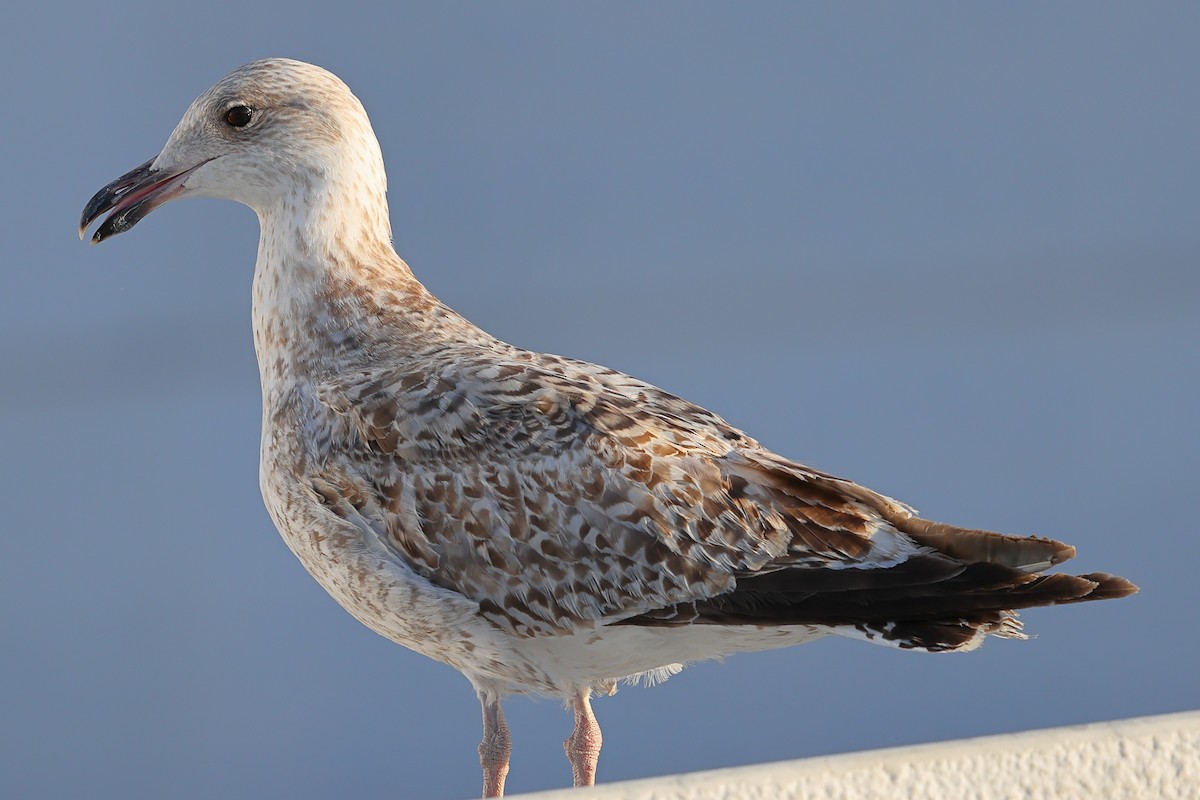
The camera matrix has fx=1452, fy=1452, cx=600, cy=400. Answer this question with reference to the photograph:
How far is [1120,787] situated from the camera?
1751 millimetres

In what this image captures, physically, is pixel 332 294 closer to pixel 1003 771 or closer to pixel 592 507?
pixel 592 507

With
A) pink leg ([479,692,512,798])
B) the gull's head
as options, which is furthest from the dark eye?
pink leg ([479,692,512,798])

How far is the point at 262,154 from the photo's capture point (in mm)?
3291

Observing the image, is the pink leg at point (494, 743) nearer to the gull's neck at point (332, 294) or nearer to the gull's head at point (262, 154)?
the gull's neck at point (332, 294)

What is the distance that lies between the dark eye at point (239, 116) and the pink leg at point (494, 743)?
139 cm

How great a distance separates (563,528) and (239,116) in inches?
50.3

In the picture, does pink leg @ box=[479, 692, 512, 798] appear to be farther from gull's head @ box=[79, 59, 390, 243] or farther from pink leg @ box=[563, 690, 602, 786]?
gull's head @ box=[79, 59, 390, 243]

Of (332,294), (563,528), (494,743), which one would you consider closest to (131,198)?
(332,294)

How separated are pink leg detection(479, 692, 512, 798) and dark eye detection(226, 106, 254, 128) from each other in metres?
1.39

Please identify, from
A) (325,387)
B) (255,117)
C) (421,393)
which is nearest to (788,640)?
(421,393)

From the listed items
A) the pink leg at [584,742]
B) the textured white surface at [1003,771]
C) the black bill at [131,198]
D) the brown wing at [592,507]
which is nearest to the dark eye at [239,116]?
the black bill at [131,198]

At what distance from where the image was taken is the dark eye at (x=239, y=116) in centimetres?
330

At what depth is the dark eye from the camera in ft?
10.8

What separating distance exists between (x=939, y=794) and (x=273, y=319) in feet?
6.69
